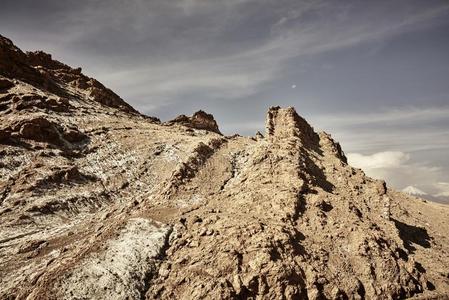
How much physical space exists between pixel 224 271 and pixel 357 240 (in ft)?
25.9

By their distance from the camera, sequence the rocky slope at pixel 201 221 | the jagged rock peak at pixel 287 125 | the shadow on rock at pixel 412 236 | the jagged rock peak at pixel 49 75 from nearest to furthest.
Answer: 1. the rocky slope at pixel 201 221
2. the shadow on rock at pixel 412 236
3. the jagged rock peak at pixel 287 125
4. the jagged rock peak at pixel 49 75

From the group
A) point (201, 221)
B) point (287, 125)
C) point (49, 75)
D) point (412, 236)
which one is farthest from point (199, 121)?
point (201, 221)

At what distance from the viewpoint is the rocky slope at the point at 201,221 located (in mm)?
17016

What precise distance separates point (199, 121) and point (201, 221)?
4261cm

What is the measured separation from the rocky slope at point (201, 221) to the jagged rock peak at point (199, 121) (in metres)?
20.5

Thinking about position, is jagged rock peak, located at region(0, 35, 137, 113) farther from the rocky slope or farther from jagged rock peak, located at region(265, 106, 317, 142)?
jagged rock peak, located at region(265, 106, 317, 142)

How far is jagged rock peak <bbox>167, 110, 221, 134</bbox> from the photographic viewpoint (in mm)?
59306

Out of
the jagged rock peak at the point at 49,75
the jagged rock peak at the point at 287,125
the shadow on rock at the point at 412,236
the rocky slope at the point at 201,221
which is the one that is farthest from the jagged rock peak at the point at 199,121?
the shadow on rock at the point at 412,236

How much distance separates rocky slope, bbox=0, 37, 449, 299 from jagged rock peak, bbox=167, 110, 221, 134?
20.5 m

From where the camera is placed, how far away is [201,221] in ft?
68.0

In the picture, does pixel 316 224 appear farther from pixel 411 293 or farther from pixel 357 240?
pixel 411 293

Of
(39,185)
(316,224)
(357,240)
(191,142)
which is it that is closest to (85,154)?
(39,185)

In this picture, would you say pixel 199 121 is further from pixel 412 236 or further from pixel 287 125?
pixel 412 236

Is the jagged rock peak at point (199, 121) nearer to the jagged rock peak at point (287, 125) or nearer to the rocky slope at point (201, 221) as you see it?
the rocky slope at point (201, 221)
